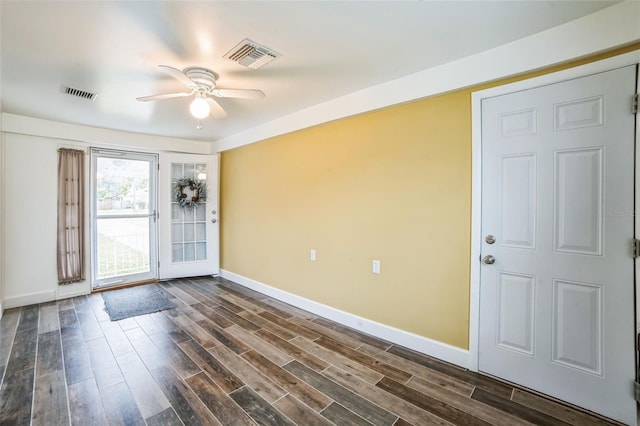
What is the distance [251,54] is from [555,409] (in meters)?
3.18

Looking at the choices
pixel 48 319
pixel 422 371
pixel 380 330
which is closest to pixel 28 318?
pixel 48 319

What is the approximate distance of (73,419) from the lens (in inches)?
64.6

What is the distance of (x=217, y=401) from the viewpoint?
1.80 meters

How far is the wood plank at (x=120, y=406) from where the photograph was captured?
5.32 ft

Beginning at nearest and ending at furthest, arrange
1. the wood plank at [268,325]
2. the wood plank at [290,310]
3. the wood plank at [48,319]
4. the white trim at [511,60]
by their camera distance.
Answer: the white trim at [511,60] → the wood plank at [268,325] → the wood plank at [48,319] → the wood plank at [290,310]

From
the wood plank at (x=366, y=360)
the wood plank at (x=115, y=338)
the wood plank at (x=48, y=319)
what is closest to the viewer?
the wood plank at (x=366, y=360)

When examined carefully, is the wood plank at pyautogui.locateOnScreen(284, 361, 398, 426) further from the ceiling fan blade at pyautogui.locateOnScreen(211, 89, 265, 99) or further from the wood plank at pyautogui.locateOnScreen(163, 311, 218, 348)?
the ceiling fan blade at pyautogui.locateOnScreen(211, 89, 265, 99)

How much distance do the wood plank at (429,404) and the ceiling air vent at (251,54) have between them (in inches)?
102

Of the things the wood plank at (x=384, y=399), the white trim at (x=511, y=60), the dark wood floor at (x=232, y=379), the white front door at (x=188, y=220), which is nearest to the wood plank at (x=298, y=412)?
the dark wood floor at (x=232, y=379)

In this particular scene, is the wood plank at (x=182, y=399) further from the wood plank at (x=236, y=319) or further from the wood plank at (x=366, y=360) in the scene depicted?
the wood plank at (x=366, y=360)

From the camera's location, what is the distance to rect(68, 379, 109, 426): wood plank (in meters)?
1.63

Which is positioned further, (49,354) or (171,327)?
(171,327)

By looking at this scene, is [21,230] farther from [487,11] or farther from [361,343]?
[487,11]

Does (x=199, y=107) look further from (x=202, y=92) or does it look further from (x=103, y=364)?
(x=103, y=364)
